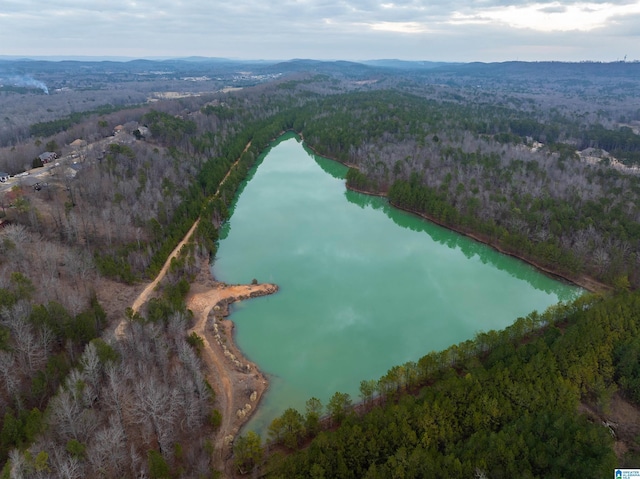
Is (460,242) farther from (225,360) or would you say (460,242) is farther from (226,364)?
(226,364)

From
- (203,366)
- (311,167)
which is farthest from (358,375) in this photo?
(311,167)

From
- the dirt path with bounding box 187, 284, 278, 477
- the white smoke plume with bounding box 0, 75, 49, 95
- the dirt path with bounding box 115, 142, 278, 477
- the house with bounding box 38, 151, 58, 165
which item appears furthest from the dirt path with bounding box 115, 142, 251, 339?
the white smoke plume with bounding box 0, 75, 49, 95

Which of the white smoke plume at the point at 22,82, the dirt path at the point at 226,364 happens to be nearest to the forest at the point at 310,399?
the dirt path at the point at 226,364

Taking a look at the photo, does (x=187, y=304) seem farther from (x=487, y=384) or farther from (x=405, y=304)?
(x=487, y=384)

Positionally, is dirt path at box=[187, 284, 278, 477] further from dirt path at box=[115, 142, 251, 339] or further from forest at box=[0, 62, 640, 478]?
dirt path at box=[115, 142, 251, 339]

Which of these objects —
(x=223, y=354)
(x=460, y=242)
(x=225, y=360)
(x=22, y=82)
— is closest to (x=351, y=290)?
(x=223, y=354)
